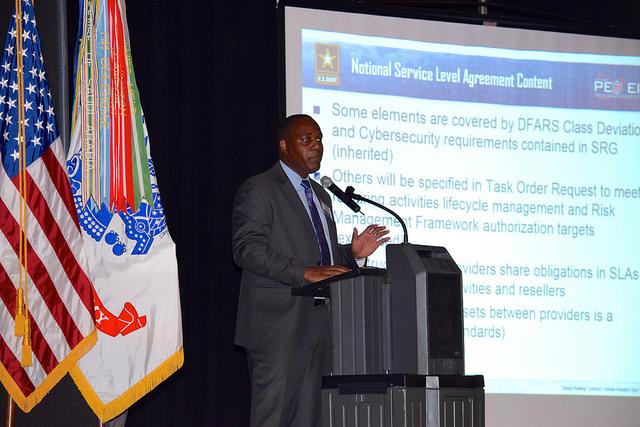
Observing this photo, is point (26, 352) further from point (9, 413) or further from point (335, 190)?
point (335, 190)

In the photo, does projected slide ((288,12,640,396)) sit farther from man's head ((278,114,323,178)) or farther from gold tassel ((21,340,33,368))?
gold tassel ((21,340,33,368))

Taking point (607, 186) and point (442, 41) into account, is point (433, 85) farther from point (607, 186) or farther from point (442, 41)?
point (607, 186)

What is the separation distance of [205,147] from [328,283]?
239 cm

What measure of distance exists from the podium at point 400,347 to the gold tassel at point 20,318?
1.13 metres

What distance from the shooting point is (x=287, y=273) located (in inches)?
168

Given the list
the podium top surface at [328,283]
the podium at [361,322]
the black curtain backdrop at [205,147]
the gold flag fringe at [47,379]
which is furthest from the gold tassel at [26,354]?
the black curtain backdrop at [205,147]

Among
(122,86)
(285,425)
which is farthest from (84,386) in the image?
(122,86)

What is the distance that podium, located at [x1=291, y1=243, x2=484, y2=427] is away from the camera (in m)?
3.63

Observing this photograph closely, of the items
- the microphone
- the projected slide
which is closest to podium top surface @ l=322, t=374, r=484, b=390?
the microphone

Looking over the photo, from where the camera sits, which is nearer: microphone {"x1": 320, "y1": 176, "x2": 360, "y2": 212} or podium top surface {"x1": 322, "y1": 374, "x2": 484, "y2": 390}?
podium top surface {"x1": 322, "y1": 374, "x2": 484, "y2": 390}

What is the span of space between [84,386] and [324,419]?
1.33 meters

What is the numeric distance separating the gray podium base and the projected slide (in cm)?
198

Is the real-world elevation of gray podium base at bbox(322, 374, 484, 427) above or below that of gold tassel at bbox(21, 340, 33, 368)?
below

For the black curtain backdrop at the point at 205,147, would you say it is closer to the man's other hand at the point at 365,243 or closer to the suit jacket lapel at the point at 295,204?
the suit jacket lapel at the point at 295,204
